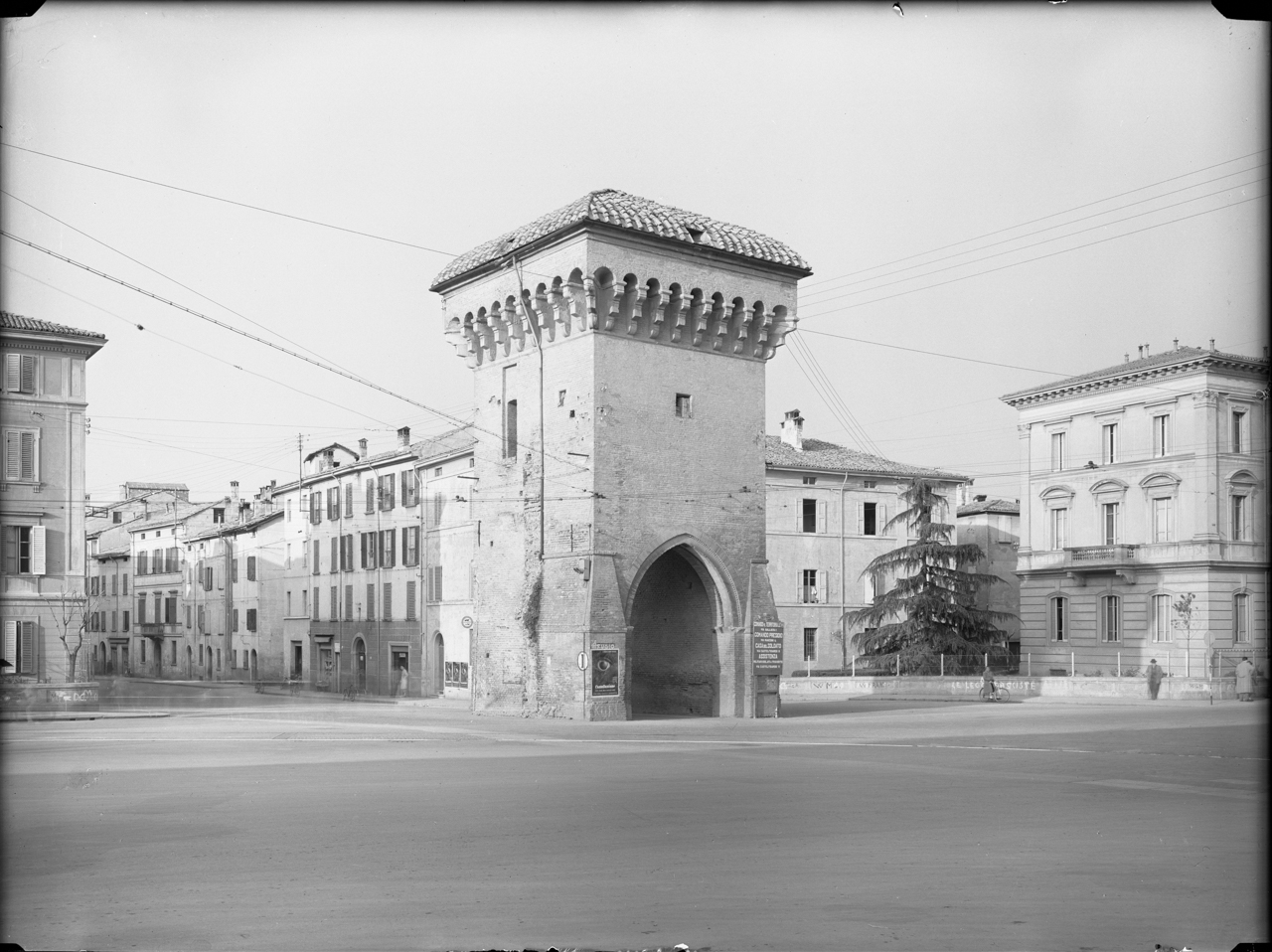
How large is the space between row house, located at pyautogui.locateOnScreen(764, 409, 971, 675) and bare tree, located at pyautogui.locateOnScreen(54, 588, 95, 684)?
28054 millimetres

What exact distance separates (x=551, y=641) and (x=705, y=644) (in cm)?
485

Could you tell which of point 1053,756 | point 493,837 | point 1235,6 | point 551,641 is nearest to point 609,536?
point 551,641

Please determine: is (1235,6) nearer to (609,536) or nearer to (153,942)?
(153,942)

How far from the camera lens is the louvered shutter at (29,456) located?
32.3 metres

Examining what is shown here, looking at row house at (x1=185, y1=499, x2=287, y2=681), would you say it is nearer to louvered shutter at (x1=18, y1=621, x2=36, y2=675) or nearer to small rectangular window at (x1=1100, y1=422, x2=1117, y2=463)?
louvered shutter at (x1=18, y1=621, x2=36, y2=675)

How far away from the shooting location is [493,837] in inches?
413

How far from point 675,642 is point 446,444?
20.4 metres

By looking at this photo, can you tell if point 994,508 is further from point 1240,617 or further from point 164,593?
point 164,593

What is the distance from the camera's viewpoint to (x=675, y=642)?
32531 mm

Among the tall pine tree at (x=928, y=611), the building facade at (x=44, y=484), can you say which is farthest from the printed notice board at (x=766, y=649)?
the building facade at (x=44, y=484)

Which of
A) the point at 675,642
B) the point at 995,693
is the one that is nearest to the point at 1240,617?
the point at 995,693

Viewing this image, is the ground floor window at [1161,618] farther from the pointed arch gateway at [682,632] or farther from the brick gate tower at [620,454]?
the pointed arch gateway at [682,632]

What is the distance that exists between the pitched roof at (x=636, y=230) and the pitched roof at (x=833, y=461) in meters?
20.9

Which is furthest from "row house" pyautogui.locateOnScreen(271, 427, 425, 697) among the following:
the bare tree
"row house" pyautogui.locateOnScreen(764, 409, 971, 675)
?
"row house" pyautogui.locateOnScreen(764, 409, 971, 675)
